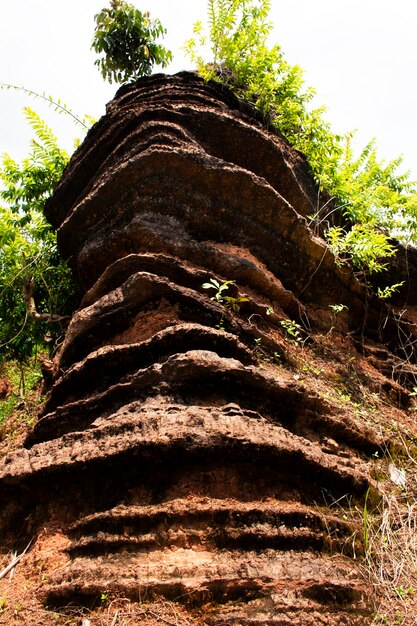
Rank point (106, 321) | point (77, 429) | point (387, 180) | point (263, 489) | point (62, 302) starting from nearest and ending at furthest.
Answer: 1. point (263, 489)
2. point (77, 429)
3. point (106, 321)
4. point (62, 302)
5. point (387, 180)

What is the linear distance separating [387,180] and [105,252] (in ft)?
16.5

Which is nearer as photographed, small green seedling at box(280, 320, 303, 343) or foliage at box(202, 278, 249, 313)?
foliage at box(202, 278, 249, 313)

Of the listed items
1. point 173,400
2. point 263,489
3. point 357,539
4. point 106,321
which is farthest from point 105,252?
point 357,539

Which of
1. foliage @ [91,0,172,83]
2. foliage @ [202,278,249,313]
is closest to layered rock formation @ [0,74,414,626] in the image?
foliage @ [202,278,249,313]

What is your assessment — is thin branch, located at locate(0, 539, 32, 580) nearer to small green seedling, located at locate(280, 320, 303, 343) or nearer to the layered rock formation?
the layered rock formation

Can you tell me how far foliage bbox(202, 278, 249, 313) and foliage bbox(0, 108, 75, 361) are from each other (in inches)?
A: 104

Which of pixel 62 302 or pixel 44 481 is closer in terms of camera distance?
pixel 44 481

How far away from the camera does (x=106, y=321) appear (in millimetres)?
3922

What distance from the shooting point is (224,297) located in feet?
13.2

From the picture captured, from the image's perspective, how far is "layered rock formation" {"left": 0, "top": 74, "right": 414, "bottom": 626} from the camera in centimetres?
245

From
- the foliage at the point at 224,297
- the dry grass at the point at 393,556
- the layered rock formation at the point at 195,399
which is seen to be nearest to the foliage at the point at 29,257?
the layered rock formation at the point at 195,399

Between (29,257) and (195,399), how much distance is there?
425cm

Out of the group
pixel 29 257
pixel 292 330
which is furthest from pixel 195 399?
pixel 29 257

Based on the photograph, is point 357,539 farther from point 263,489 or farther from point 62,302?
point 62,302
